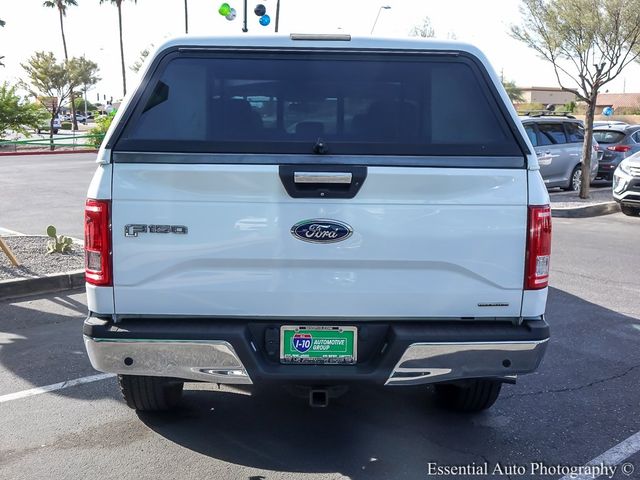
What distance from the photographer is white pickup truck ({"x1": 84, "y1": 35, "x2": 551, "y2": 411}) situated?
335cm

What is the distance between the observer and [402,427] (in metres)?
4.27

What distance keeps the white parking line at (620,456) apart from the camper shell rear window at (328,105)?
172 cm

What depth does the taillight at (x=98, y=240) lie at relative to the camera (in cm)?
333

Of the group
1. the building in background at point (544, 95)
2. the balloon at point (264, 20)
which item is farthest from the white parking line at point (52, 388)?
the building in background at point (544, 95)

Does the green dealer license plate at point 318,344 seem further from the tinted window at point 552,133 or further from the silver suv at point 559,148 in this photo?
the tinted window at point 552,133

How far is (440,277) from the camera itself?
346 cm

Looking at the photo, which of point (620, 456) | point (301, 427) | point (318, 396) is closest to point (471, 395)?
point (620, 456)

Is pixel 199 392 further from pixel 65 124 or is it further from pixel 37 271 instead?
pixel 65 124

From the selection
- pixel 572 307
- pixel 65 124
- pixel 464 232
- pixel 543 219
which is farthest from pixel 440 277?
pixel 65 124

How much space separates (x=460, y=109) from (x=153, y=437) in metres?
2.53

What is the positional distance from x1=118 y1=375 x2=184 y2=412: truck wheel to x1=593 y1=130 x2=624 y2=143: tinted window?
17009 millimetres

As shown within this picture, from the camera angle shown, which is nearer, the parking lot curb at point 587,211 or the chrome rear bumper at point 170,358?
the chrome rear bumper at point 170,358

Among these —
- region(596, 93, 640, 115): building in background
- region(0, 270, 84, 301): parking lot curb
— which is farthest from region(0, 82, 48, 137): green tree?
region(596, 93, 640, 115): building in background

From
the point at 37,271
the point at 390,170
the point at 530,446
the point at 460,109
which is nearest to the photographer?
the point at 390,170
